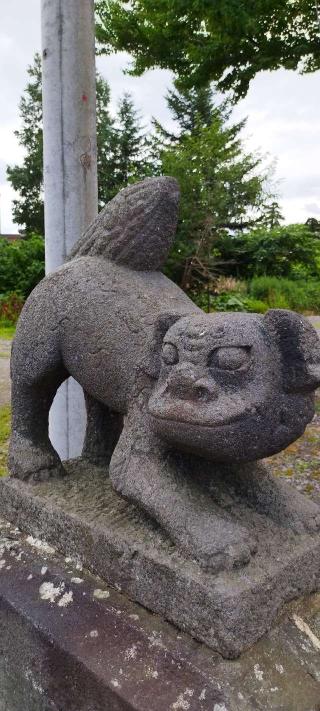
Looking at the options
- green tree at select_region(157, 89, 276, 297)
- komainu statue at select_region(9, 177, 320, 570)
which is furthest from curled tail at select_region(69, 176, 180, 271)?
green tree at select_region(157, 89, 276, 297)

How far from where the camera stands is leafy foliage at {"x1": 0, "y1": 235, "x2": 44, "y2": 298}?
10203mm

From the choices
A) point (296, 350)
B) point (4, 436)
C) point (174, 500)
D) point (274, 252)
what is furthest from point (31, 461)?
point (274, 252)

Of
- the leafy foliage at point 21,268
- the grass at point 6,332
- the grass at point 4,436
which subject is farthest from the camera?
the leafy foliage at point 21,268

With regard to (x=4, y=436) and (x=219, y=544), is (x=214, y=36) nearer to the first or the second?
(x=4, y=436)

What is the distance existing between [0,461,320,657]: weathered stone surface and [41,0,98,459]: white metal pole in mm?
1015

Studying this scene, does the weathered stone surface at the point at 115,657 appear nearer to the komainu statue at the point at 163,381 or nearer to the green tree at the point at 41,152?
the komainu statue at the point at 163,381

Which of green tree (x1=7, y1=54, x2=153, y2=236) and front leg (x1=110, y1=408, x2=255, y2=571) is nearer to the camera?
front leg (x1=110, y1=408, x2=255, y2=571)

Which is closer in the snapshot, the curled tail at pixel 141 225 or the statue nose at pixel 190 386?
the statue nose at pixel 190 386

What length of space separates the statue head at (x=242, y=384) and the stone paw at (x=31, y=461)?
2.04 ft

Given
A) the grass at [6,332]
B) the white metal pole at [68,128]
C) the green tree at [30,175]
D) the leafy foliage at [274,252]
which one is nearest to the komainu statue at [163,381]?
the white metal pole at [68,128]

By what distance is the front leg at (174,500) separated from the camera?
3.41ft

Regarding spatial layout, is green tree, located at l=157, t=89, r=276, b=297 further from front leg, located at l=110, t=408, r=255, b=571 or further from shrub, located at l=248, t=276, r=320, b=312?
front leg, located at l=110, t=408, r=255, b=571

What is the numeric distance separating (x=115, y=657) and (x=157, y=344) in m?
0.62

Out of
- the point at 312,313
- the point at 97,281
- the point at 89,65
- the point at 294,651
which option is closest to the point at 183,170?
the point at 312,313
